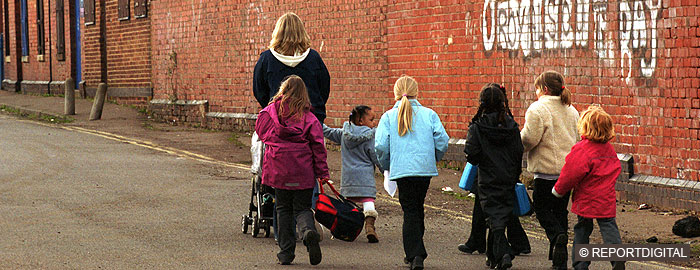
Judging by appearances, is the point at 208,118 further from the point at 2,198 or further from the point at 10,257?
the point at 10,257

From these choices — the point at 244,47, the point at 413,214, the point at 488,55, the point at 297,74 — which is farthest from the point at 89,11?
the point at 413,214

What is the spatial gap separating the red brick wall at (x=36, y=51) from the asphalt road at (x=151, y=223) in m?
17.4

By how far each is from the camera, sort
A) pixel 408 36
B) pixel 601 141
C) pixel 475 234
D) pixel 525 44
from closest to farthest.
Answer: pixel 601 141 → pixel 475 234 → pixel 525 44 → pixel 408 36

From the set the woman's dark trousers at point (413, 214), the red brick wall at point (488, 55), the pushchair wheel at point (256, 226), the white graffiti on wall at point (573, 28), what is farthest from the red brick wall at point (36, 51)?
the woman's dark trousers at point (413, 214)

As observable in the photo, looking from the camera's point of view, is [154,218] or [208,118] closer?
[154,218]

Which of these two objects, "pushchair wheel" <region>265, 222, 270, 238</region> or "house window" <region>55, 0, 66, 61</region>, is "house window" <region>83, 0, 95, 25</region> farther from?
"pushchair wheel" <region>265, 222, 270, 238</region>

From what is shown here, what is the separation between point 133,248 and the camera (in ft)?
26.2

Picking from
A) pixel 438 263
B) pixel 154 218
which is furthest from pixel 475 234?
pixel 154 218

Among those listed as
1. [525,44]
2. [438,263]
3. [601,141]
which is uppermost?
[525,44]

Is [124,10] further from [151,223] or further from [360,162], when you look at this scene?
[360,162]

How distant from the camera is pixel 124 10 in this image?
87.7ft

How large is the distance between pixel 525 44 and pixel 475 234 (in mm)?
5542

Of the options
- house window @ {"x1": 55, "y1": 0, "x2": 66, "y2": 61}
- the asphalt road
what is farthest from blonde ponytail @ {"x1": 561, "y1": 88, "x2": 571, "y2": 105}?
house window @ {"x1": 55, "y1": 0, "x2": 66, "y2": 61}

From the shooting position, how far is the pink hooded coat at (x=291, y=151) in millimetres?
7402
